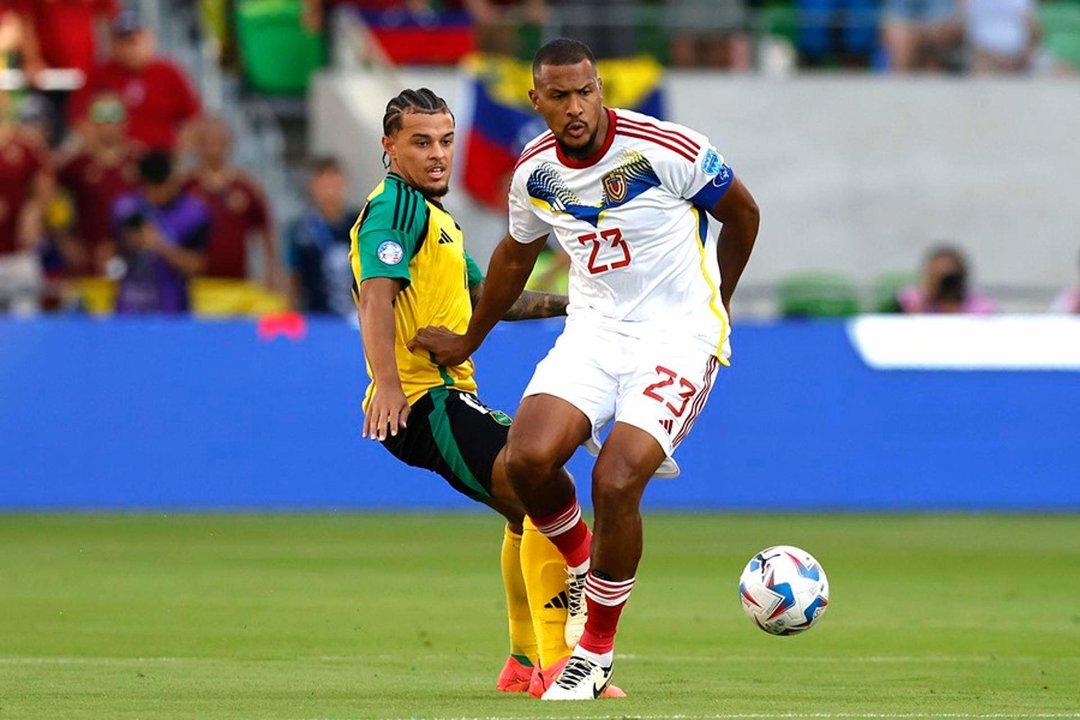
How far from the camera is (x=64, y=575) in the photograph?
1280 centimetres

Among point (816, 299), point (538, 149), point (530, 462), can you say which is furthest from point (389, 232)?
point (816, 299)

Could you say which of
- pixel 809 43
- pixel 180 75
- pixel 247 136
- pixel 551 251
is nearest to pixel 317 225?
pixel 551 251

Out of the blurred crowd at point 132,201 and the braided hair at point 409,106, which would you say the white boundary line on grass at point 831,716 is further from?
the blurred crowd at point 132,201

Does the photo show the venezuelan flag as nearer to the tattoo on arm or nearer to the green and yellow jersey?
the tattoo on arm

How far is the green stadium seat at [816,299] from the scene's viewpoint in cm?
1873

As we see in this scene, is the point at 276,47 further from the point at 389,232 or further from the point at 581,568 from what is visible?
the point at 581,568

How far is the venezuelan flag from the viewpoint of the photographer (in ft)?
66.3

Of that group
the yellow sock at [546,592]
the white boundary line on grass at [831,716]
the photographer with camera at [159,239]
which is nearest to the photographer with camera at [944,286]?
the photographer with camera at [159,239]

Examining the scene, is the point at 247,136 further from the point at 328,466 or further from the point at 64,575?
the point at 64,575

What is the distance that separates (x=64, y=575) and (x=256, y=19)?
952cm

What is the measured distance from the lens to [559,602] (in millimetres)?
8320

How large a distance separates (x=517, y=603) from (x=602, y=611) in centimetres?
79

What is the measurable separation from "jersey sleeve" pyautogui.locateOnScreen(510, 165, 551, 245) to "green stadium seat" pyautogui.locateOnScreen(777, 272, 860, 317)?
10448 mm

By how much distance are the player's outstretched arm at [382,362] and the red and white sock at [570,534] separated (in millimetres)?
673
